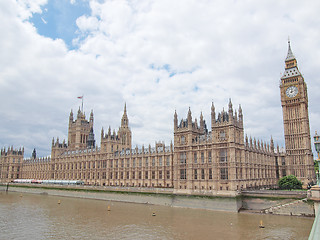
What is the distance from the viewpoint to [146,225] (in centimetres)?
5175

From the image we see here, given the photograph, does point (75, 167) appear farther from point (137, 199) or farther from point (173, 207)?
point (173, 207)

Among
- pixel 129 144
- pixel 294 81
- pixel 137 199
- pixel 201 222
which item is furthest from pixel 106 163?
pixel 294 81

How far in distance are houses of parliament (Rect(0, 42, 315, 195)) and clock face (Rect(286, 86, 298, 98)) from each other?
32 mm

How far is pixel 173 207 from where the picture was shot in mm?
72312

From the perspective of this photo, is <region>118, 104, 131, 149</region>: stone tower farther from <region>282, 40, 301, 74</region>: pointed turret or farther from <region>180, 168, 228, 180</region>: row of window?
<region>282, 40, 301, 74</region>: pointed turret

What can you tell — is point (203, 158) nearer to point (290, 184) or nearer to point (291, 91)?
point (290, 184)

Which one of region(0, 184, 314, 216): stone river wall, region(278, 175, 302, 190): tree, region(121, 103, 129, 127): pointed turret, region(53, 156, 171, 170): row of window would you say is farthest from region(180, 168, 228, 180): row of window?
region(121, 103, 129, 127): pointed turret

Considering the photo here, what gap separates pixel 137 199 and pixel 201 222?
3214 cm

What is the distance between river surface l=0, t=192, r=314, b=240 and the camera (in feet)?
145

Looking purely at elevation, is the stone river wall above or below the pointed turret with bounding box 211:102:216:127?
below

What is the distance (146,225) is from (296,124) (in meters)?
71.2

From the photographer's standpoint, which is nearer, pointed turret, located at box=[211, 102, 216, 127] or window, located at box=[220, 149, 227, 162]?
window, located at box=[220, 149, 227, 162]

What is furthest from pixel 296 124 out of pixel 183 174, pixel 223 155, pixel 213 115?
pixel 183 174

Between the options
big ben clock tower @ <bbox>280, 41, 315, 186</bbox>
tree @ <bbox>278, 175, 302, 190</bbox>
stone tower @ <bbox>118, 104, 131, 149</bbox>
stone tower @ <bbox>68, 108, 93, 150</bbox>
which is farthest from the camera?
stone tower @ <bbox>68, 108, 93, 150</bbox>
